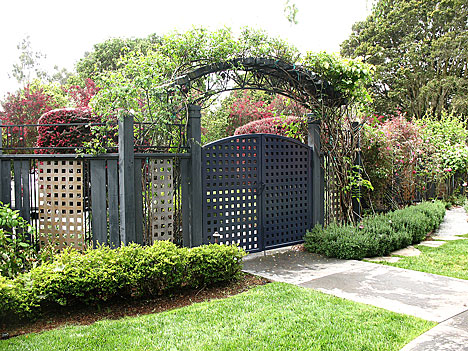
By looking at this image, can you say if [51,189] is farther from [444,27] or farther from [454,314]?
[444,27]

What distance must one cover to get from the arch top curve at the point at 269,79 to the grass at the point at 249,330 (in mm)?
2956

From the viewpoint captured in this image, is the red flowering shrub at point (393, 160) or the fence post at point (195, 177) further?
the red flowering shrub at point (393, 160)

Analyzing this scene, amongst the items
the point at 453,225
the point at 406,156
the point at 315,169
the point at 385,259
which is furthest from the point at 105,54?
the point at 385,259

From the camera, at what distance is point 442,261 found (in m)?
5.45

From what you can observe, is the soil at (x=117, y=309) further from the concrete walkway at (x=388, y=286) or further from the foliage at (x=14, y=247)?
the concrete walkway at (x=388, y=286)

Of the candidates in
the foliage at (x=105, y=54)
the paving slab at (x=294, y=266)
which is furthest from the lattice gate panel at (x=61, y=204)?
the foliage at (x=105, y=54)

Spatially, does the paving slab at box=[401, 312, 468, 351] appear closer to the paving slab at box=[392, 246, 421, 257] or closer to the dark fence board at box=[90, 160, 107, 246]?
the paving slab at box=[392, 246, 421, 257]

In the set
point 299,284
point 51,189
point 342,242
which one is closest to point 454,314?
point 299,284

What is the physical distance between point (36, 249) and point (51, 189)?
746mm

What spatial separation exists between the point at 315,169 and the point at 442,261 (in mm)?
2302

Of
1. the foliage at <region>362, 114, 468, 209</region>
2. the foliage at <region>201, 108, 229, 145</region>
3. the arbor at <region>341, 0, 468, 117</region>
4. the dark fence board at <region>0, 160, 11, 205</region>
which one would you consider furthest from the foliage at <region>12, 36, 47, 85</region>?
the dark fence board at <region>0, 160, 11, 205</region>

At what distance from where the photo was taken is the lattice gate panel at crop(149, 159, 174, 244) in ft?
16.5

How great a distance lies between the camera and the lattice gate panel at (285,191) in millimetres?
6094

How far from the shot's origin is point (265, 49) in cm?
571
